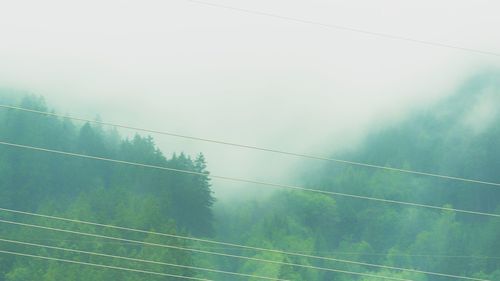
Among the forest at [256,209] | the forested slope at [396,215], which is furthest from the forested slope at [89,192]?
the forested slope at [396,215]

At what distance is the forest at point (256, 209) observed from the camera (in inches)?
754

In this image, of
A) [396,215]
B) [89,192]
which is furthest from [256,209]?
[89,192]

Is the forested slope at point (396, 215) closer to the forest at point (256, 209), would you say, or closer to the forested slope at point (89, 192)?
the forest at point (256, 209)

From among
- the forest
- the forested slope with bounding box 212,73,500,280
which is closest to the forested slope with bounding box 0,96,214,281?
the forest

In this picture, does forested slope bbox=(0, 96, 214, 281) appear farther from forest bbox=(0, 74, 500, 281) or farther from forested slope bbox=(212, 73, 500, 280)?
forested slope bbox=(212, 73, 500, 280)

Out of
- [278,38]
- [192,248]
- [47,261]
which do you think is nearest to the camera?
[192,248]

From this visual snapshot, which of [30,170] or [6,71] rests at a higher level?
[6,71]

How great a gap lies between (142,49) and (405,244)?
78.2ft

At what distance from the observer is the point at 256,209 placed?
2470 centimetres

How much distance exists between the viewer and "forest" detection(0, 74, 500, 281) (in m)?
19.2

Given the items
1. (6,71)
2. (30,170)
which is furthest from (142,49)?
(30,170)

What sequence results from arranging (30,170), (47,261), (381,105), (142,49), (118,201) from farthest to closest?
(142,49)
(381,105)
(30,170)
(118,201)
(47,261)

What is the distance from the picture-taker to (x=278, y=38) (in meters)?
47.4

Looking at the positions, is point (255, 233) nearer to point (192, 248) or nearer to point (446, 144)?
point (192, 248)
